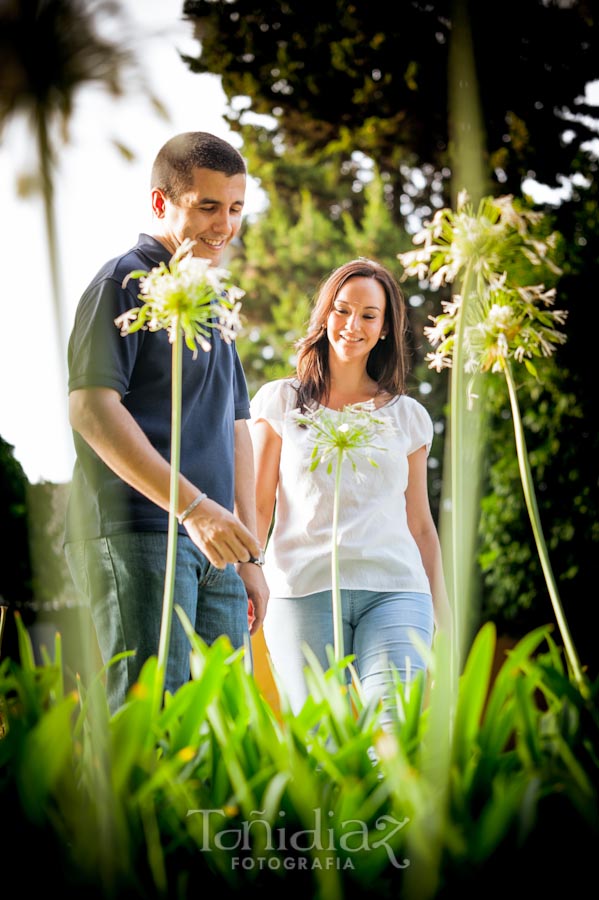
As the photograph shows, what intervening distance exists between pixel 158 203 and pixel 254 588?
928 mm

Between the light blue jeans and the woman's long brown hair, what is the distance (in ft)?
1.96

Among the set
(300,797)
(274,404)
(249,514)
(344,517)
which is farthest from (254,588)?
(300,797)

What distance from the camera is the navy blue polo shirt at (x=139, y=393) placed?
1.83 m

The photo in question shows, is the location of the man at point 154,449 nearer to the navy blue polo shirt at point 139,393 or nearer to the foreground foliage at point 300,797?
the navy blue polo shirt at point 139,393

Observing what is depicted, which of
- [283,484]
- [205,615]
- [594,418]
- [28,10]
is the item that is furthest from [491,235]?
[594,418]

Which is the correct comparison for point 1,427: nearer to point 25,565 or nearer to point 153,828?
point 153,828

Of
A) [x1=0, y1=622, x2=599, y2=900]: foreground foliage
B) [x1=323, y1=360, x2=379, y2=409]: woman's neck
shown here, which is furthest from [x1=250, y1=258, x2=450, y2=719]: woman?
[x1=0, y1=622, x2=599, y2=900]: foreground foliage

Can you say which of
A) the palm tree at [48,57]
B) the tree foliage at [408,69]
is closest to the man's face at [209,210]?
the tree foliage at [408,69]

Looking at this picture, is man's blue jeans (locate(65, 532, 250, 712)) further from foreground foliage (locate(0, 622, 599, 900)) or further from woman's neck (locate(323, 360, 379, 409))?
woman's neck (locate(323, 360, 379, 409))

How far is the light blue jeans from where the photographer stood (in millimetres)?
2211

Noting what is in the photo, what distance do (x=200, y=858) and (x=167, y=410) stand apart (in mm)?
1104

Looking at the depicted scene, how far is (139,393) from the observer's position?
199cm

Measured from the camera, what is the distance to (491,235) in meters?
1.37

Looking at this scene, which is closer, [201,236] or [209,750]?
[209,750]
